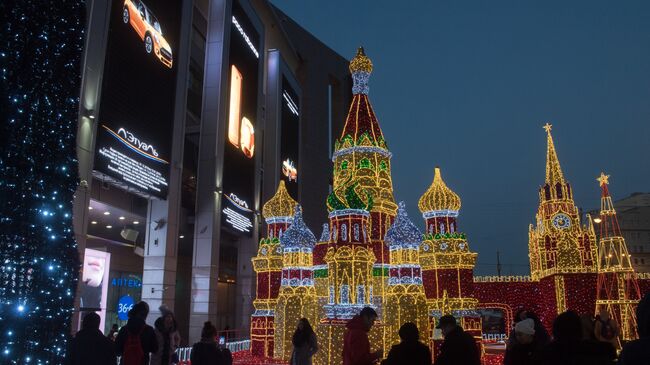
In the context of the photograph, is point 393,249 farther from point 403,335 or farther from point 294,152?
point 294,152

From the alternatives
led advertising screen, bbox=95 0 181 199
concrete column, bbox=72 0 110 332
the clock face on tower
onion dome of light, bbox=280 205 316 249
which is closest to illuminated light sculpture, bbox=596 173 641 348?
the clock face on tower

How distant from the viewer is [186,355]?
15.9 m

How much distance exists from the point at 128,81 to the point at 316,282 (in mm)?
8562

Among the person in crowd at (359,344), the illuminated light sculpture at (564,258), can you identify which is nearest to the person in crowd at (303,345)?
the person in crowd at (359,344)

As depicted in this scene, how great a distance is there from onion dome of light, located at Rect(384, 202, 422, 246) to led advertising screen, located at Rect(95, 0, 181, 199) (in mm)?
7975

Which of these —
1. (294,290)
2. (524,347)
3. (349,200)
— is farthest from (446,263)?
(524,347)

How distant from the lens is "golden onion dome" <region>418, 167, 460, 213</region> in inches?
646

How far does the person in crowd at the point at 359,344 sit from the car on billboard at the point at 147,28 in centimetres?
1315

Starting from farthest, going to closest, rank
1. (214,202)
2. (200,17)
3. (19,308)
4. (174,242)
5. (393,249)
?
(200,17) < (214,202) < (174,242) < (393,249) < (19,308)

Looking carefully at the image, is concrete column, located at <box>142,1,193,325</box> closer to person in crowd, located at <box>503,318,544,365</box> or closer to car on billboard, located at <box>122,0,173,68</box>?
car on billboard, located at <box>122,0,173,68</box>

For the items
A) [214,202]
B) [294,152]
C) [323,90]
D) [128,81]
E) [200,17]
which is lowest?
[214,202]

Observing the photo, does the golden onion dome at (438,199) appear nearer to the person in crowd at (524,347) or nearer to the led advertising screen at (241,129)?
the led advertising screen at (241,129)

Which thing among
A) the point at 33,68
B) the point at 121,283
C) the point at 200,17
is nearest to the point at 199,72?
the point at 200,17

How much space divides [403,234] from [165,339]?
841 centimetres
